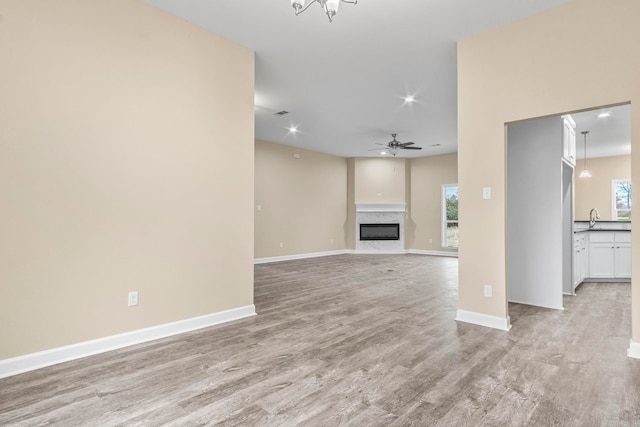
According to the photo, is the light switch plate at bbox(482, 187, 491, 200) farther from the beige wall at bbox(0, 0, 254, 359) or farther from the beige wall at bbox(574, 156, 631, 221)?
the beige wall at bbox(574, 156, 631, 221)

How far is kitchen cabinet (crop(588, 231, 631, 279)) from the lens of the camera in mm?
5527

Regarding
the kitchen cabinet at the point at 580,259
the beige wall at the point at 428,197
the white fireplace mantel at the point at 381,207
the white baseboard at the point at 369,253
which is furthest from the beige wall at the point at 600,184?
the white fireplace mantel at the point at 381,207

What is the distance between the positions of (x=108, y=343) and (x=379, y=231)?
850cm

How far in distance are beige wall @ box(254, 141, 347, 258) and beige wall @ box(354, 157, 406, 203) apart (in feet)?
1.56

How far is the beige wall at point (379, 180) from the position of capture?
1041 cm

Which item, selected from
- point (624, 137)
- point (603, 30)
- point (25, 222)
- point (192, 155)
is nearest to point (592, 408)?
point (603, 30)

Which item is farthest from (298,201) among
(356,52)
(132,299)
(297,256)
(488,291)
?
(132,299)

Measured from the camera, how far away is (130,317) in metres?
2.85

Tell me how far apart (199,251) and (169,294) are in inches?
18.9

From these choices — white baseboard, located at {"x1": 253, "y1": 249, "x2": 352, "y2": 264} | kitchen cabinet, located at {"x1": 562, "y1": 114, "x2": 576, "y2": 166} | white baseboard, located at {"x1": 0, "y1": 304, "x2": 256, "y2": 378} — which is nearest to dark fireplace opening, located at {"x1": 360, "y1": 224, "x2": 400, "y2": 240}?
white baseboard, located at {"x1": 253, "y1": 249, "x2": 352, "y2": 264}

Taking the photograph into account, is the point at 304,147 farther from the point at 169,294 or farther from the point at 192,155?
the point at 169,294

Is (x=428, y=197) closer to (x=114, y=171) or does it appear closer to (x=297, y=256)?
(x=297, y=256)

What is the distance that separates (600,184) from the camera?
350 inches

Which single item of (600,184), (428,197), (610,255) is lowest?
(610,255)
